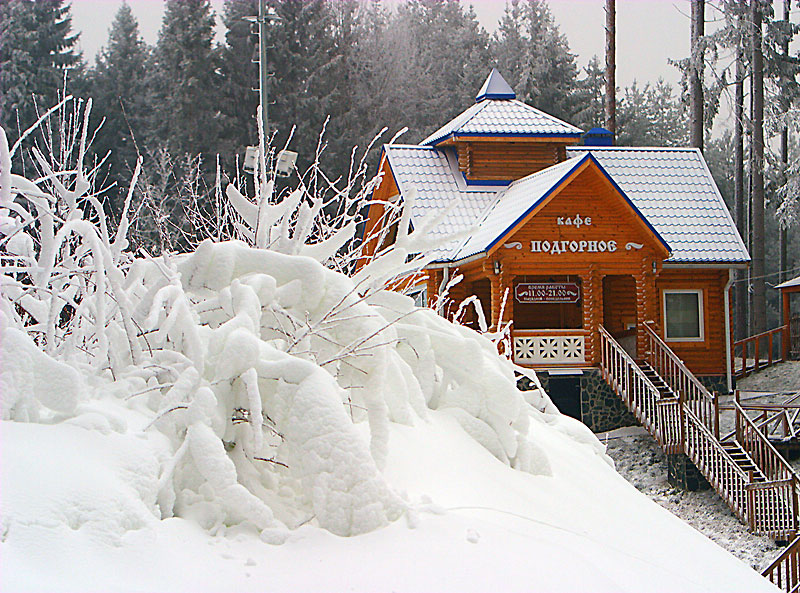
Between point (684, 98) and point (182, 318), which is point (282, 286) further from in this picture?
point (684, 98)

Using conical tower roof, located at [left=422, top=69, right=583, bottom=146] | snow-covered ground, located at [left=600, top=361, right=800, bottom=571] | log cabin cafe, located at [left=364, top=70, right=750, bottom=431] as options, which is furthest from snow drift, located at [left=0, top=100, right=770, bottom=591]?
conical tower roof, located at [left=422, top=69, right=583, bottom=146]

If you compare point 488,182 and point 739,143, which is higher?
point 739,143

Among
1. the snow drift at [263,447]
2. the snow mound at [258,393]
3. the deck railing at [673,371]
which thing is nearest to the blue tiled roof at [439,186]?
the deck railing at [673,371]

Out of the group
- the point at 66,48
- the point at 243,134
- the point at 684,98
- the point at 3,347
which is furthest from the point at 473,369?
the point at 66,48

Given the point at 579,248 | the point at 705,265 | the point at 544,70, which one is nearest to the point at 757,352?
the point at 705,265

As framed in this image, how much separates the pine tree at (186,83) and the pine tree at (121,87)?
2.16 feet

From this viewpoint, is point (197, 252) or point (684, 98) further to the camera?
point (684, 98)

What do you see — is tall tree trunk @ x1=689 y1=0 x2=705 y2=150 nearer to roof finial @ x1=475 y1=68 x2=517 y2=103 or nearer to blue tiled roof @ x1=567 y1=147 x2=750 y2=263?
blue tiled roof @ x1=567 y1=147 x2=750 y2=263

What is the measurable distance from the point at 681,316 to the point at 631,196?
2.97 meters

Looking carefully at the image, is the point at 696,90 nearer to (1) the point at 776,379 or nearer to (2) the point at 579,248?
(1) the point at 776,379

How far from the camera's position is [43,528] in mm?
2312

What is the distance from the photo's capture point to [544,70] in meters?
40.3

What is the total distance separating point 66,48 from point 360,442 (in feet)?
127

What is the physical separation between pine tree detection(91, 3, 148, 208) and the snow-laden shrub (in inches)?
1247
